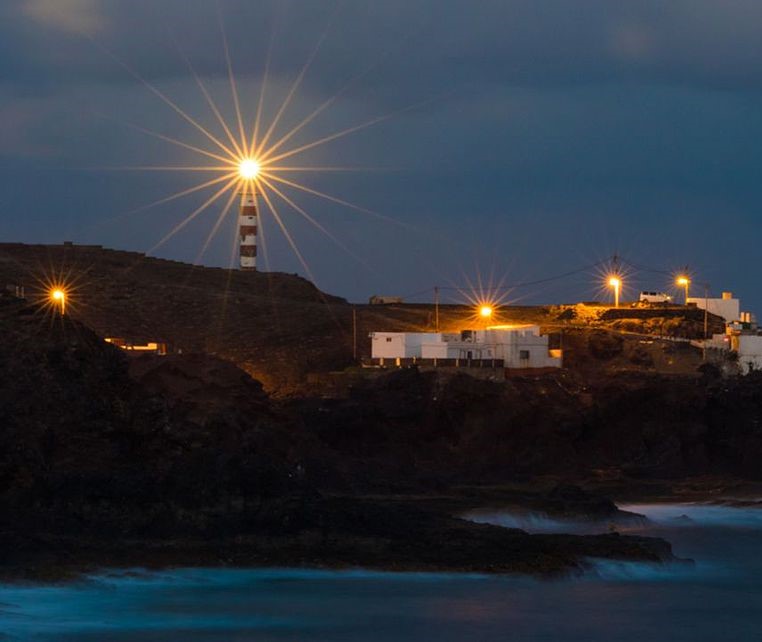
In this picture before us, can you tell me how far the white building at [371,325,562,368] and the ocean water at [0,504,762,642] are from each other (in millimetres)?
32681

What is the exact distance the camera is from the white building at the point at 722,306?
8162 cm

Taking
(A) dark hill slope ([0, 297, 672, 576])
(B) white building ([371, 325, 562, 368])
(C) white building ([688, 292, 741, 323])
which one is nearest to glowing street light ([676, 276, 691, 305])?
(C) white building ([688, 292, 741, 323])

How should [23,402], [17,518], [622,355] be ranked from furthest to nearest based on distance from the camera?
1. [622,355]
2. [23,402]
3. [17,518]

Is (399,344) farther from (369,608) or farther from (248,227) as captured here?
(369,608)

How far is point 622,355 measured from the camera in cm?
6850

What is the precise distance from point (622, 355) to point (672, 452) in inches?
547

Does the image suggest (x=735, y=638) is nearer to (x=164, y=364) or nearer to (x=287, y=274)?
(x=164, y=364)

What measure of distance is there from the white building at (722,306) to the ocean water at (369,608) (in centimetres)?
5004

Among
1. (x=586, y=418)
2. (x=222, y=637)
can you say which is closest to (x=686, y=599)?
(x=222, y=637)

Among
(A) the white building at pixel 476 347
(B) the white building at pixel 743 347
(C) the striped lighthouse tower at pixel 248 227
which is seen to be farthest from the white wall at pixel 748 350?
(C) the striped lighthouse tower at pixel 248 227

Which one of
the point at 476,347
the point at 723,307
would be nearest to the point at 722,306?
the point at 723,307

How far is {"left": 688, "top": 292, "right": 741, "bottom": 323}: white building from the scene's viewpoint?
81.6 m

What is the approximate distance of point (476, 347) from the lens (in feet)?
214

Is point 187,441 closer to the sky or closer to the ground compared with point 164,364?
closer to the ground
